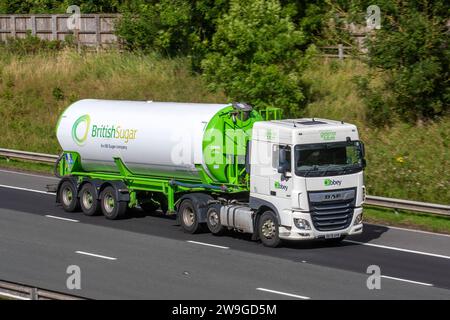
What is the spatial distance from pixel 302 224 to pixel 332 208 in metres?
0.87

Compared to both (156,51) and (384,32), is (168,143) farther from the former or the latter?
(156,51)

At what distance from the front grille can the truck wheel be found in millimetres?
3669

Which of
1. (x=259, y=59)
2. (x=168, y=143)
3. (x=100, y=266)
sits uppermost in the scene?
(x=259, y=59)

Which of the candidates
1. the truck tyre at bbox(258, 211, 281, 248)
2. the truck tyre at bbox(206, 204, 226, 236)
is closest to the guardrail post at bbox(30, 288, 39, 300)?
the truck tyre at bbox(258, 211, 281, 248)

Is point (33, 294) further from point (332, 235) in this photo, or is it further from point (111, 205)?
point (111, 205)

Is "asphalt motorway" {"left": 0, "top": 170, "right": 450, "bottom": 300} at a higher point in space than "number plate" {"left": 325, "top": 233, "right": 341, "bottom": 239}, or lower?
lower

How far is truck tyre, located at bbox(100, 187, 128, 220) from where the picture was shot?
28.4m

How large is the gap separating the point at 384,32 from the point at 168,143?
487 inches

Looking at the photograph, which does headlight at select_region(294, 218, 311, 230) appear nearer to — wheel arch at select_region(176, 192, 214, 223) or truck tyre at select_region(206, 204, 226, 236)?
truck tyre at select_region(206, 204, 226, 236)

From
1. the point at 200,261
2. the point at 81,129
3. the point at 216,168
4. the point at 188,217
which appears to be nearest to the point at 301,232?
the point at 200,261

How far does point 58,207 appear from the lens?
30.8m

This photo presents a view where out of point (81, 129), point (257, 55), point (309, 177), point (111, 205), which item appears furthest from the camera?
point (257, 55)

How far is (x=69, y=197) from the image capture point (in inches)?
1182

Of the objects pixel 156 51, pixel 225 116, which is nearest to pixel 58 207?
pixel 225 116
